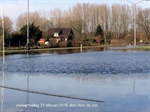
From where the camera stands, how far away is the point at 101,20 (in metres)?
92.4

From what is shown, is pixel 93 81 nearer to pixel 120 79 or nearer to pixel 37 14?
pixel 120 79

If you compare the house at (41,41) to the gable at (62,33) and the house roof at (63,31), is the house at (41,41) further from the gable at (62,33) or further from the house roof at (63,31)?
the house roof at (63,31)

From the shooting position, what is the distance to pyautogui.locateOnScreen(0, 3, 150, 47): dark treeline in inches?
3376

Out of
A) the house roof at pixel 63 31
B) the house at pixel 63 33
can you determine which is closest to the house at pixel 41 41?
the house at pixel 63 33

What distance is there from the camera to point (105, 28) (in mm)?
90375

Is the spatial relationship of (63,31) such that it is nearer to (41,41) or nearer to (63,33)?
(63,33)

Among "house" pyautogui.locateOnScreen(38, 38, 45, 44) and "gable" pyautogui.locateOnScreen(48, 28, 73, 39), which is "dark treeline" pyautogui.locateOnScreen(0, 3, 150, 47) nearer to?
"gable" pyautogui.locateOnScreen(48, 28, 73, 39)

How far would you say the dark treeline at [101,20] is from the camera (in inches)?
3376

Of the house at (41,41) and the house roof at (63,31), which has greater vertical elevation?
the house roof at (63,31)

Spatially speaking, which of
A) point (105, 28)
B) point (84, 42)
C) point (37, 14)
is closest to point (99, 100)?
point (84, 42)

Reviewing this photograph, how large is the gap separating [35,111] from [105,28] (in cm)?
8360

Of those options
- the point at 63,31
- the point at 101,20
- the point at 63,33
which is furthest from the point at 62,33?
the point at 101,20

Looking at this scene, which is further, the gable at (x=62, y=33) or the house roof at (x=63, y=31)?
the house roof at (x=63, y=31)

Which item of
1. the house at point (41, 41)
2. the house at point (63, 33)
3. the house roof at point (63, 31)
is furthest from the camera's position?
the house roof at point (63, 31)
